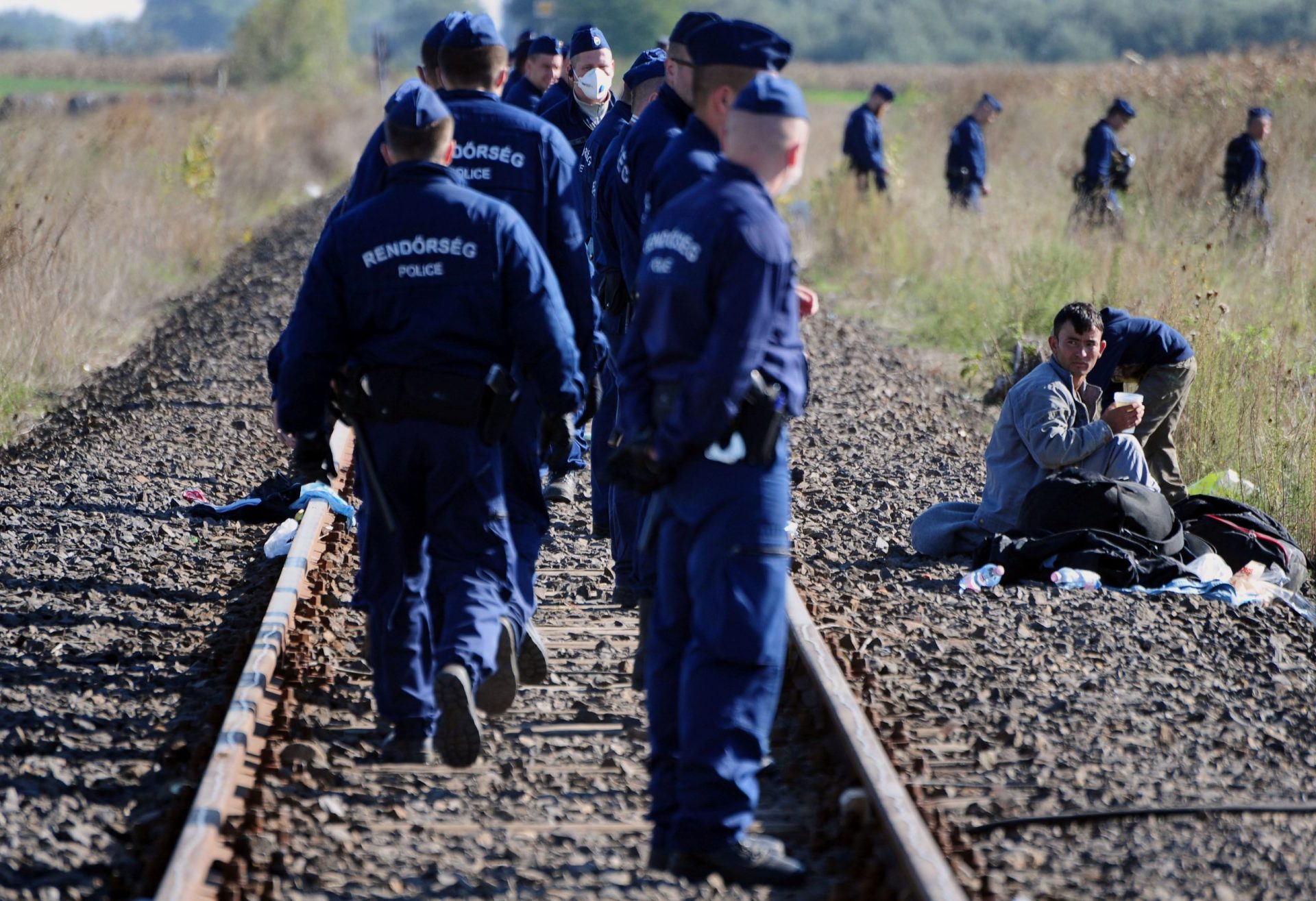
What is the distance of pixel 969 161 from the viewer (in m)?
18.1

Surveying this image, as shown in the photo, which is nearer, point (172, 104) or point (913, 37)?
point (172, 104)

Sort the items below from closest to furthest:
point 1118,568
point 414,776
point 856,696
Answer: point 414,776
point 856,696
point 1118,568

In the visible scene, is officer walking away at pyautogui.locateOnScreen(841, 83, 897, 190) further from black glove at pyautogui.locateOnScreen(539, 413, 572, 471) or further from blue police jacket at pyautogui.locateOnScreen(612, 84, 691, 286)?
black glove at pyautogui.locateOnScreen(539, 413, 572, 471)

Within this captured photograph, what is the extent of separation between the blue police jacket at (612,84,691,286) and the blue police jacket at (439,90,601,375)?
1.02 ft

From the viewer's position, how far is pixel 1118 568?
6504mm

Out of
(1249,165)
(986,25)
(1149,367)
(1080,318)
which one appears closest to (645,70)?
(1080,318)

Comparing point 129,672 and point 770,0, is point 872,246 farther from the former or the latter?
point 770,0

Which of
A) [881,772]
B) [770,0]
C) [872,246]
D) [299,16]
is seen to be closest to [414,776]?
[881,772]

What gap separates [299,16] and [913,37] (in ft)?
224

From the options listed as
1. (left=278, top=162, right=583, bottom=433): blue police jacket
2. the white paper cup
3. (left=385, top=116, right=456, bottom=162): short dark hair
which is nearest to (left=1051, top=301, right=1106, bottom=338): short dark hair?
the white paper cup

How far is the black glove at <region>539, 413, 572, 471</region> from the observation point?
4730 millimetres

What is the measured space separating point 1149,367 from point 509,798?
4449 mm

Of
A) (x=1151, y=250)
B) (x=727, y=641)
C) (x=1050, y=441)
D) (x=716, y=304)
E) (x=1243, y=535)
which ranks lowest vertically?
(x=1243, y=535)

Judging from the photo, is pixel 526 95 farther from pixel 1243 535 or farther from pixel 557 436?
pixel 1243 535
